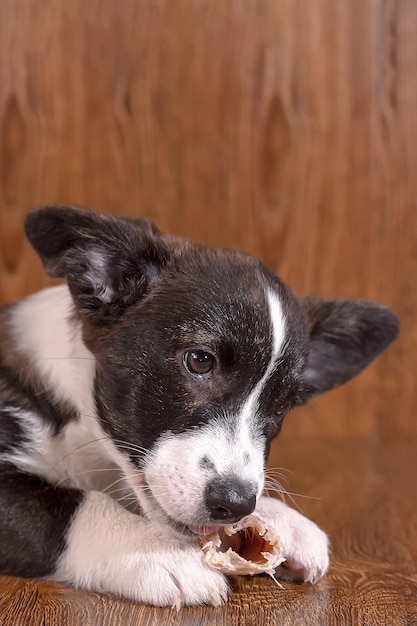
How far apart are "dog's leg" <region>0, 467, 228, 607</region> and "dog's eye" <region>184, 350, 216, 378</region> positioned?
34cm

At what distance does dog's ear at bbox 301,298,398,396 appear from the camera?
2404mm

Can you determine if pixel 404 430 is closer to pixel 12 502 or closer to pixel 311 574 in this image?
pixel 311 574

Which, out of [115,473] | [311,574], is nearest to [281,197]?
[115,473]

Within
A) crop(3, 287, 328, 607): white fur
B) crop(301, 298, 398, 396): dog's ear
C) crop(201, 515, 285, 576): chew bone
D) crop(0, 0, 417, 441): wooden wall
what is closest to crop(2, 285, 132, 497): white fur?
crop(3, 287, 328, 607): white fur

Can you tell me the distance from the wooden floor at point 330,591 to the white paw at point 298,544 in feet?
0.12

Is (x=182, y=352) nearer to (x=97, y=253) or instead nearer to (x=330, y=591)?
(x=97, y=253)

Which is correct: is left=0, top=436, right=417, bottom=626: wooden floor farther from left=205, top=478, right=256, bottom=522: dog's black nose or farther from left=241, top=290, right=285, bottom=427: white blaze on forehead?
left=241, top=290, right=285, bottom=427: white blaze on forehead

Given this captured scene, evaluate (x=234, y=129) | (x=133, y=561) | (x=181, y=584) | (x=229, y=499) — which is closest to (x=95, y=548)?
(x=133, y=561)

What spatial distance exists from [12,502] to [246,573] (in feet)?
1.80

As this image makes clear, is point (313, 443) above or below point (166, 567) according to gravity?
below

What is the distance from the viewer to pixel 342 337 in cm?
244

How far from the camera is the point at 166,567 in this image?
1846 mm

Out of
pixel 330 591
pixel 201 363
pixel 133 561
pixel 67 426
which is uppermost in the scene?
pixel 201 363

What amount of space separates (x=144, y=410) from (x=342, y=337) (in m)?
0.70
